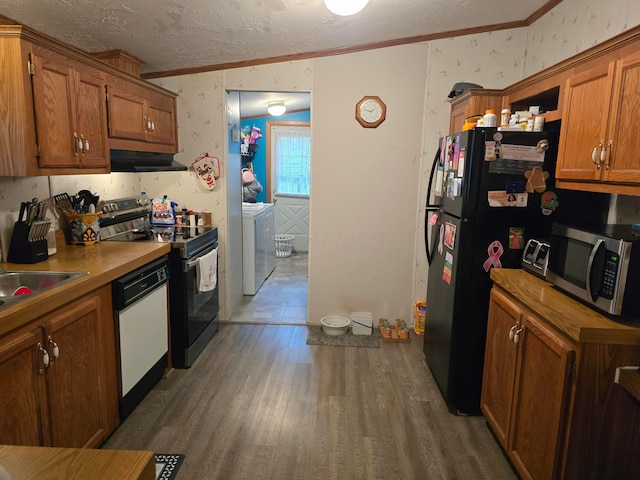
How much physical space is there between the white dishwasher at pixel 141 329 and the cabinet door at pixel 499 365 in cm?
194

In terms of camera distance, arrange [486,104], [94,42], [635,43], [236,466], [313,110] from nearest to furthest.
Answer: [635,43]
[236,466]
[94,42]
[486,104]
[313,110]

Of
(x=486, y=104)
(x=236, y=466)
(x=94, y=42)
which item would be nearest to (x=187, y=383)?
(x=236, y=466)

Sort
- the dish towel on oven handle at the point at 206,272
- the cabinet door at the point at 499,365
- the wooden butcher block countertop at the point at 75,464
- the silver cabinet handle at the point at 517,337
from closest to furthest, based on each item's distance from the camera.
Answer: the wooden butcher block countertop at the point at 75,464 < the silver cabinet handle at the point at 517,337 < the cabinet door at the point at 499,365 < the dish towel on oven handle at the point at 206,272

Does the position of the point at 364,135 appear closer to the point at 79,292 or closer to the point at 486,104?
the point at 486,104

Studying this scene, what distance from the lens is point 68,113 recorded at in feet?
7.45

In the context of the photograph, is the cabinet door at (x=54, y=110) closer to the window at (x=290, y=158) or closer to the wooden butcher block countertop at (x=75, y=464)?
the wooden butcher block countertop at (x=75, y=464)

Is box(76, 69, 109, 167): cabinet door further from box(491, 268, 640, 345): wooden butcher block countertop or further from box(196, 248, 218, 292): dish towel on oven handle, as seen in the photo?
box(491, 268, 640, 345): wooden butcher block countertop

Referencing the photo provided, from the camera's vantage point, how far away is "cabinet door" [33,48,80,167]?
205 cm

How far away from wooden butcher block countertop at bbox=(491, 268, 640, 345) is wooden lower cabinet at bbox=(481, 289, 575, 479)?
2.7 inches

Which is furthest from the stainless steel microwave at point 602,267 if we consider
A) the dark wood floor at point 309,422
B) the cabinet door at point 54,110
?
the cabinet door at point 54,110

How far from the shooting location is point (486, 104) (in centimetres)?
293

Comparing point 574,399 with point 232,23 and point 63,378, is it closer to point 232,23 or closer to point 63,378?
point 63,378

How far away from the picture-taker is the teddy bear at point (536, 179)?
2234mm

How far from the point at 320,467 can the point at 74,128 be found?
220 centimetres
